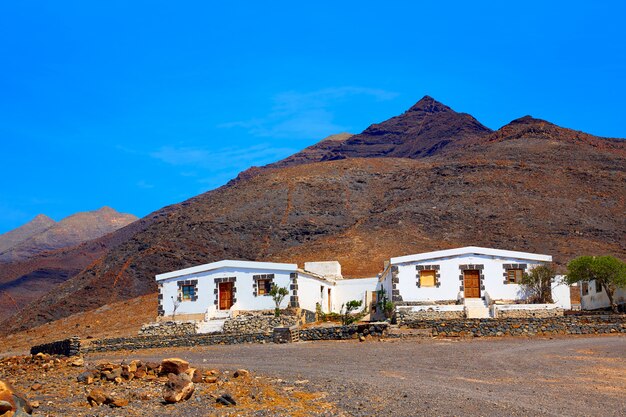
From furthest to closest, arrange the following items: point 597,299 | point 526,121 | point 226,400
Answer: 1. point 526,121
2. point 597,299
3. point 226,400

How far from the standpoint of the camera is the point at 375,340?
25.1 metres

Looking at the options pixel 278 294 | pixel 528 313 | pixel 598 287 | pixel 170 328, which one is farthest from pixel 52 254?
pixel 528 313

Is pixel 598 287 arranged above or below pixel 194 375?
above

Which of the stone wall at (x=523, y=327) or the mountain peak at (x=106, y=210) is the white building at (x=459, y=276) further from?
the mountain peak at (x=106, y=210)

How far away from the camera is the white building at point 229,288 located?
34.0 metres

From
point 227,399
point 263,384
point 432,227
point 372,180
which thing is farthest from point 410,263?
point 372,180

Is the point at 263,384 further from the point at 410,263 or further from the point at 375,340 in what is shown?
the point at 410,263

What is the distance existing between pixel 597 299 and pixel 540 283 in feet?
16.5

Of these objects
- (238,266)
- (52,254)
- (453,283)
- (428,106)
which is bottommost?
(453,283)

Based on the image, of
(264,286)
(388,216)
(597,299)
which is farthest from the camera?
(388,216)

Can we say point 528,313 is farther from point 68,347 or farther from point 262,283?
point 68,347

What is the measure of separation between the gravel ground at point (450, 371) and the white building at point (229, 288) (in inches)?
324

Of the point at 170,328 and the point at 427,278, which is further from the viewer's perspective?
the point at 427,278

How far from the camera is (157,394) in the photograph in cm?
1370
